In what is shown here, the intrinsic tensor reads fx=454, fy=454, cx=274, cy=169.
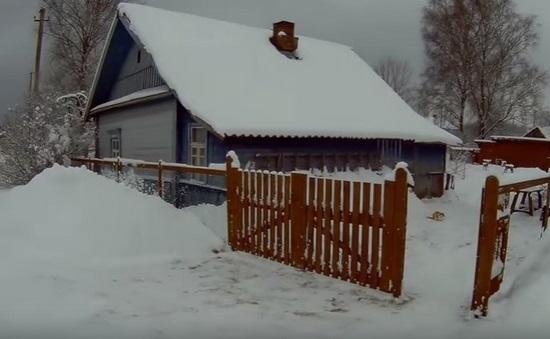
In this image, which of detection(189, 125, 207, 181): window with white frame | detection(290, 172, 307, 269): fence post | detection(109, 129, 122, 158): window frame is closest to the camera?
detection(290, 172, 307, 269): fence post

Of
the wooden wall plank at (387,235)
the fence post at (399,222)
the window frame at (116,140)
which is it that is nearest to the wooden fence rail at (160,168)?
the window frame at (116,140)

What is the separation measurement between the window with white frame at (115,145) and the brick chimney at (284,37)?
21.5 feet

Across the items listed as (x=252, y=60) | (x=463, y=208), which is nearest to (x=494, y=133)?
(x=463, y=208)

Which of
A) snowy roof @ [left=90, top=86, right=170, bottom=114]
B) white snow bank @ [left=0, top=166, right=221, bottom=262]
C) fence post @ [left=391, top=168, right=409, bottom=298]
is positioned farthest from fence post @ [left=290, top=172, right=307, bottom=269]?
snowy roof @ [left=90, top=86, right=170, bottom=114]

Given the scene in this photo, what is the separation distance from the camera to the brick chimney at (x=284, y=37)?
52.0 ft

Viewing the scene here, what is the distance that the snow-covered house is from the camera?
37.3 ft

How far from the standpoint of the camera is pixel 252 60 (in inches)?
564

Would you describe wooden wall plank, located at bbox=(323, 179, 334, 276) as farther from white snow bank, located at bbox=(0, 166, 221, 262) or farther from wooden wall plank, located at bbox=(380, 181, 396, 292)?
white snow bank, located at bbox=(0, 166, 221, 262)

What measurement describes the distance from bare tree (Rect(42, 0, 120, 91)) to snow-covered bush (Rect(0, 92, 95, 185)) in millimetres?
11770

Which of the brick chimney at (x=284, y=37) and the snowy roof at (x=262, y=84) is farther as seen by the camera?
the brick chimney at (x=284, y=37)

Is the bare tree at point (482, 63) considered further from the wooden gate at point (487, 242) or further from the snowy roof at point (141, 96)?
the wooden gate at point (487, 242)

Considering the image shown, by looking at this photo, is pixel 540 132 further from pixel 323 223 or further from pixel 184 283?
pixel 184 283

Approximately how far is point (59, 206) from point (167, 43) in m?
7.09

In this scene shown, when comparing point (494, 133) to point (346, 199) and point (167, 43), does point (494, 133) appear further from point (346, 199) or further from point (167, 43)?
point (346, 199)
